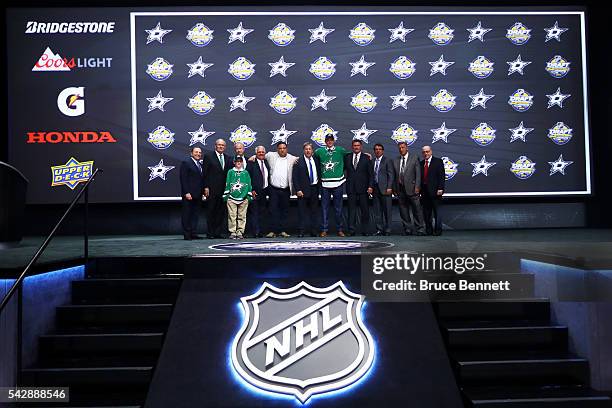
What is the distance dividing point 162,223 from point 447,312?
5.91 metres

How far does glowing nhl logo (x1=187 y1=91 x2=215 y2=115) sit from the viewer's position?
8.21 meters

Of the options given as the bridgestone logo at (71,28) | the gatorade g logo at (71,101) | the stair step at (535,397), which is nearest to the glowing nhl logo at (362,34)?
the bridgestone logo at (71,28)

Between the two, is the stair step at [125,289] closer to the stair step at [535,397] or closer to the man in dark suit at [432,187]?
the stair step at [535,397]

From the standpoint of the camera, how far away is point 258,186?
23.8 feet

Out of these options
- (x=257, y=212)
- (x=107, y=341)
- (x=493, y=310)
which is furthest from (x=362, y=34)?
(x=107, y=341)

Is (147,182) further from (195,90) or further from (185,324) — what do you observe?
(185,324)

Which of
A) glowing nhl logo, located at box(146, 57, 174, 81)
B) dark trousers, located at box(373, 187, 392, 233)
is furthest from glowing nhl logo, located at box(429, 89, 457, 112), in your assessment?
glowing nhl logo, located at box(146, 57, 174, 81)

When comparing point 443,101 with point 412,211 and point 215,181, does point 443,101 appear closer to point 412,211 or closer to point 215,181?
point 412,211

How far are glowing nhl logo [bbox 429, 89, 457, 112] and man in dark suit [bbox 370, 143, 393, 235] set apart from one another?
158 cm

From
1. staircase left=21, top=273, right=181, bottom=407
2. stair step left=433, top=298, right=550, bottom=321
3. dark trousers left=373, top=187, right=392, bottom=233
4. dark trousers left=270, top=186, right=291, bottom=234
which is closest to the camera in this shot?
staircase left=21, top=273, right=181, bottom=407

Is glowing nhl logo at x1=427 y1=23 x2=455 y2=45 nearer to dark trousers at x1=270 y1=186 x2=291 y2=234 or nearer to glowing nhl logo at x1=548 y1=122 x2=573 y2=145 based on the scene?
glowing nhl logo at x1=548 y1=122 x2=573 y2=145

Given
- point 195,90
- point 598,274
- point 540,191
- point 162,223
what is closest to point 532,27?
point 540,191

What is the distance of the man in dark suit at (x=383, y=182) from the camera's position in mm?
7380

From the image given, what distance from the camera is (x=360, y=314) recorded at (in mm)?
3373
